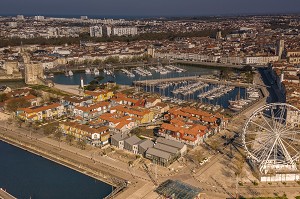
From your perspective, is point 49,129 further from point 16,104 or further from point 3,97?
point 3,97

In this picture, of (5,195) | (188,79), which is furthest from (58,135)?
(188,79)

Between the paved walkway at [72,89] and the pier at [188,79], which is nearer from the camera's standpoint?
the paved walkway at [72,89]

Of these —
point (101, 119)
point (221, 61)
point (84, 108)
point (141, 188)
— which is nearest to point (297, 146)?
point (141, 188)

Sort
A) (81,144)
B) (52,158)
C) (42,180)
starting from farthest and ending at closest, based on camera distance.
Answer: (81,144) → (52,158) → (42,180)

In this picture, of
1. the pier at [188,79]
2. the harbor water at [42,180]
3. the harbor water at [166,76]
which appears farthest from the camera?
the pier at [188,79]

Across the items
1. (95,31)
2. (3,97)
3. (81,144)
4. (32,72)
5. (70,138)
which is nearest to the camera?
(81,144)

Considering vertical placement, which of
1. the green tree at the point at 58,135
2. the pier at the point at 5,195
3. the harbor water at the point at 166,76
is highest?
the harbor water at the point at 166,76

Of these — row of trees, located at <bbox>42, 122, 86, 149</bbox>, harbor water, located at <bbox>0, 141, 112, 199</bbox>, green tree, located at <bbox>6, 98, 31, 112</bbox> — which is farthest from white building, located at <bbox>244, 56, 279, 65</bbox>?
harbor water, located at <bbox>0, 141, 112, 199</bbox>

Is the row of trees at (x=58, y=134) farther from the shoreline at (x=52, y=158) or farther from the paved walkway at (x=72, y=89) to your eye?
the paved walkway at (x=72, y=89)

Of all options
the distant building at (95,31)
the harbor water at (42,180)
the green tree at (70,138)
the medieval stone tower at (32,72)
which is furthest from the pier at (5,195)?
the distant building at (95,31)

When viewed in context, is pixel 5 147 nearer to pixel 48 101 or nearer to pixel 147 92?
pixel 48 101
